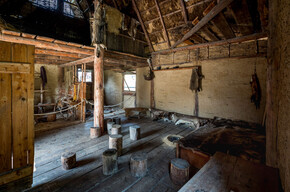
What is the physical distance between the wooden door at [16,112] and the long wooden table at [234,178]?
2.86m

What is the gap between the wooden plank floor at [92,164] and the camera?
2911 mm

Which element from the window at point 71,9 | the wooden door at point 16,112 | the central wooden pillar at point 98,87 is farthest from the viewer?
the window at point 71,9

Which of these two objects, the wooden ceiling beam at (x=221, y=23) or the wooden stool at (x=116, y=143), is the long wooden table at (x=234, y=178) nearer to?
the wooden stool at (x=116, y=143)

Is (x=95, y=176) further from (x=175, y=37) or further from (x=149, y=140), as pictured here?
(x=175, y=37)

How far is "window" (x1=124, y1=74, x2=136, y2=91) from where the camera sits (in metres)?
11.5

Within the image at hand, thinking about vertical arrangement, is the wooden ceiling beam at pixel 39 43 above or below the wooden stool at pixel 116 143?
above

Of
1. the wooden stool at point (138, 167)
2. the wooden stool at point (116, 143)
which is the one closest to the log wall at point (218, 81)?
the wooden stool at point (116, 143)

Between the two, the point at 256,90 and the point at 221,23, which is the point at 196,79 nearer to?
the point at 256,90

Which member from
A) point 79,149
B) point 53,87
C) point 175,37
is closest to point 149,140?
point 79,149

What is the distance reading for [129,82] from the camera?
462 inches

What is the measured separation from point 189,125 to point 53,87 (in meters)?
10.5

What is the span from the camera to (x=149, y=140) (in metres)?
5.29

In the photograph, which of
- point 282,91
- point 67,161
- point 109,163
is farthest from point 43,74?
point 282,91

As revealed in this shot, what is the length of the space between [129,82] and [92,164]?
8587 mm
